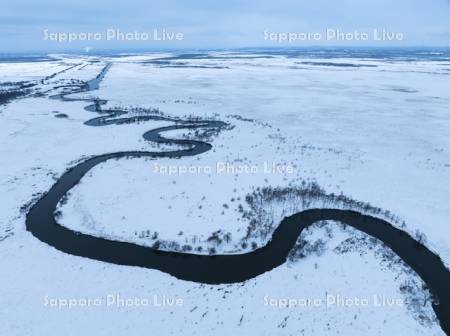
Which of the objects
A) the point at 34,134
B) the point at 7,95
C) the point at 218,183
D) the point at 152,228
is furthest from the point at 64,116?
the point at 152,228

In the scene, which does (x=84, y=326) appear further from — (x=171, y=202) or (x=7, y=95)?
(x=7, y=95)

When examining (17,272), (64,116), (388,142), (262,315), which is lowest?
(262,315)

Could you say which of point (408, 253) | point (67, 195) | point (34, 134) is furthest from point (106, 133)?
point (408, 253)

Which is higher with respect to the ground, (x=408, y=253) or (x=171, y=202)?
(x=171, y=202)

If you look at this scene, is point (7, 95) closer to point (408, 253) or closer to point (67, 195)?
point (67, 195)

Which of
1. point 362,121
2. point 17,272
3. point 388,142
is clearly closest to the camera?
point 17,272

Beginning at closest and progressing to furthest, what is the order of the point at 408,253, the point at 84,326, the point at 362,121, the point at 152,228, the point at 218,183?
the point at 84,326, the point at 408,253, the point at 152,228, the point at 218,183, the point at 362,121

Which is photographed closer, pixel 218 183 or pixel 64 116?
pixel 218 183
